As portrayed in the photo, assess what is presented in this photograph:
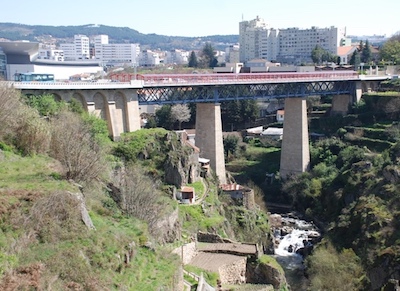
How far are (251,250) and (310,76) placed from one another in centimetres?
3149

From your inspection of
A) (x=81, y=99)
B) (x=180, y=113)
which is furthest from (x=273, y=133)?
(x=81, y=99)

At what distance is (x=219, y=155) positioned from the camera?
42.7 meters

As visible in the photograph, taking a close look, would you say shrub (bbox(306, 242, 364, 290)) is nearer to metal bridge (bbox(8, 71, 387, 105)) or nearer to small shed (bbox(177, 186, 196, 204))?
small shed (bbox(177, 186, 196, 204))

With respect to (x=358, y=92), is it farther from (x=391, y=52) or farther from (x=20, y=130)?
(x=20, y=130)

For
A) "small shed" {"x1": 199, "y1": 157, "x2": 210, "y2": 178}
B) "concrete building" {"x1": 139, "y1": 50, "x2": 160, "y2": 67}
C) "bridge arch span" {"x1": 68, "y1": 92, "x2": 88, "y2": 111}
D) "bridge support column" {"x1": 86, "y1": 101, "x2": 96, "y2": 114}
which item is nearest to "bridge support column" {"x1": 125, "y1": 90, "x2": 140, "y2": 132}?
"bridge support column" {"x1": 86, "y1": 101, "x2": 96, "y2": 114}

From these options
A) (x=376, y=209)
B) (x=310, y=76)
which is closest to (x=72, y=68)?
(x=310, y=76)

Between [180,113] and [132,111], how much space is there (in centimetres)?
2076

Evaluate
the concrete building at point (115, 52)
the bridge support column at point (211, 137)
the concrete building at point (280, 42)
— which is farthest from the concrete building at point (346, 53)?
the concrete building at point (115, 52)

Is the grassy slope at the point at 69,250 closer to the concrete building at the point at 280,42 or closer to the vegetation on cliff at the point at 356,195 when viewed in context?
the vegetation on cliff at the point at 356,195

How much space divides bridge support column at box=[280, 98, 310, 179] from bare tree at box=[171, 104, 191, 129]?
13.6m

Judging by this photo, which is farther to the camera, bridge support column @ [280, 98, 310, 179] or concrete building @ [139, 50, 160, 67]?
concrete building @ [139, 50, 160, 67]

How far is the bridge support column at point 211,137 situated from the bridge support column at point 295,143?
800cm

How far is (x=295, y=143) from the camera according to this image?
48562 mm

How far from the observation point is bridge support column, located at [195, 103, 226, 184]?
4238 centimetres
